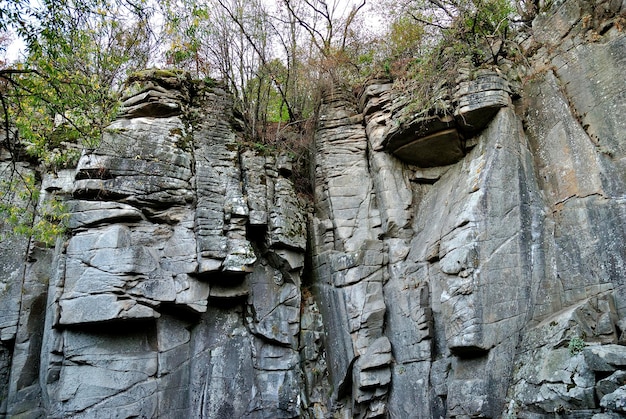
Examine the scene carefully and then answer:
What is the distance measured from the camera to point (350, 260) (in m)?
11.1

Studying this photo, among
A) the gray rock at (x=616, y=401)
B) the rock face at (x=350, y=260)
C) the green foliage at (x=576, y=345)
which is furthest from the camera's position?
the rock face at (x=350, y=260)

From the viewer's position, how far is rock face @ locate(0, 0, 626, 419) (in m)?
8.77

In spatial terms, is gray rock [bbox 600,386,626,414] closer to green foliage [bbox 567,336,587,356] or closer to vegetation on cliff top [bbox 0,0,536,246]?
green foliage [bbox 567,336,587,356]

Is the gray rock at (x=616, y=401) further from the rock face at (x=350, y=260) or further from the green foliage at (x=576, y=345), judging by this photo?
the green foliage at (x=576, y=345)

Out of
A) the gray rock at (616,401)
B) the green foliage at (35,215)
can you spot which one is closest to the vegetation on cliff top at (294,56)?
the green foliage at (35,215)

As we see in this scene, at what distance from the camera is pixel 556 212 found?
9.48 meters

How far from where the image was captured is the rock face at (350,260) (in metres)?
8.77

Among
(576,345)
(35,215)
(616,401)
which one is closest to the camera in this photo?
(616,401)

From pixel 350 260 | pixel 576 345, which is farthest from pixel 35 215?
pixel 576 345

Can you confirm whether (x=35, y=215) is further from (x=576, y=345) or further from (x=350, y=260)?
(x=576, y=345)

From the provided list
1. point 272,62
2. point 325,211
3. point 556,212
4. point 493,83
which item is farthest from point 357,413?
point 272,62

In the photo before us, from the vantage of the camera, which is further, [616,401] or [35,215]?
[35,215]

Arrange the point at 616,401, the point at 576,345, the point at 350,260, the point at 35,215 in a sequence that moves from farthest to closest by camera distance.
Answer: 1. the point at 35,215
2. the point at 350,260
3. the point at 576,345
4. the point at 616,401

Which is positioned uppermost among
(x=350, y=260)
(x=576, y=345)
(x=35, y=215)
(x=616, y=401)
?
(x=35, y=215)
